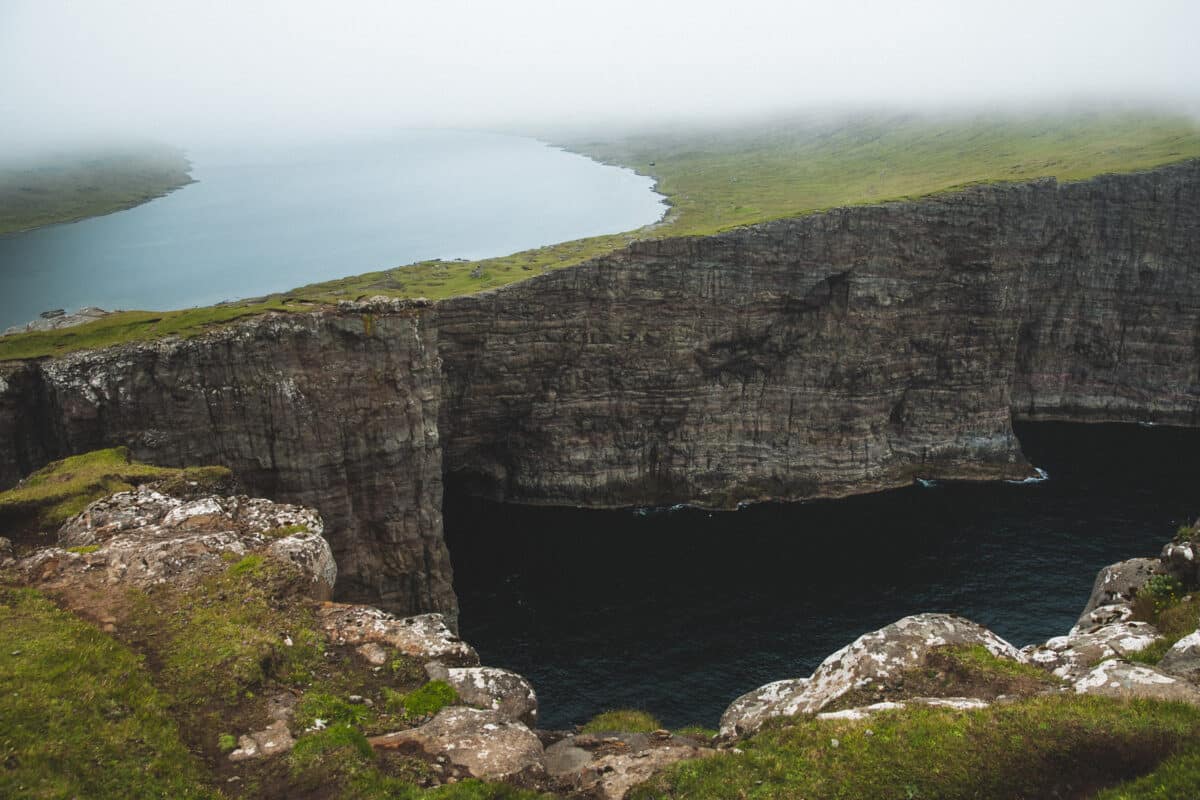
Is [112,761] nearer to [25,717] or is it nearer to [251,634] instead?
[25,717]

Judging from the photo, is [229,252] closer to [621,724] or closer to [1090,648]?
[621,724]

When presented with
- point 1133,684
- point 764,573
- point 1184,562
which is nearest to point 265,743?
point 1133,684

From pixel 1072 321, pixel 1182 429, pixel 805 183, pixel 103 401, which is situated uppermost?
pixel 805 183

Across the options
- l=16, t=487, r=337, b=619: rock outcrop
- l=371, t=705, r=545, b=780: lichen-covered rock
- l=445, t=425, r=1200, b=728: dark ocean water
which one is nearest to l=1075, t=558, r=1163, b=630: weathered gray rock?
l=371, t=705, r=545, b=780: lichen-covered rock

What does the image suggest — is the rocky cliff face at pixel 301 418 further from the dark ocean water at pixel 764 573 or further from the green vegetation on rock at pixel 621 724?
the green vegetation on rock at pixel 621 724

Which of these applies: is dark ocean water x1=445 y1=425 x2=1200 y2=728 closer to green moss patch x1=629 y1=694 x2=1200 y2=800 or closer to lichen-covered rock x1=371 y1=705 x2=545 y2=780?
lichen-covered rock x1=371 y1=705 x2=545 y2=780

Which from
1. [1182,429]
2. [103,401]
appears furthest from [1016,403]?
[103,401]
